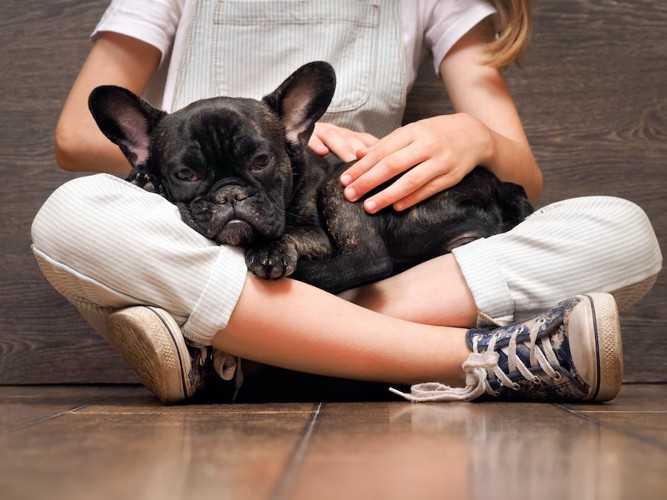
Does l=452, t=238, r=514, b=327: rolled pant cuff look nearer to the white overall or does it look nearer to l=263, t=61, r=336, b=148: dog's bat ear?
the white overall

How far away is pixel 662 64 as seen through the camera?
2.12 meters

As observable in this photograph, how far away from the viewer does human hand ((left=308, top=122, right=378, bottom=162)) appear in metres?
1.53

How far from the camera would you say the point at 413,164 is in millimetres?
1413

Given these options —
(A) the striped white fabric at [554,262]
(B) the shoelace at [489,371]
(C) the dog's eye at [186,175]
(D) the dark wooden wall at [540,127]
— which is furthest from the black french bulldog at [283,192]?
(D) the dark wooden wall at [540,127]

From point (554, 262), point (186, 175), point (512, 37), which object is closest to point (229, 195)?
point (186, 175)

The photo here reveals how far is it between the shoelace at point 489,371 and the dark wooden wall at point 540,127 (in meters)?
0.95

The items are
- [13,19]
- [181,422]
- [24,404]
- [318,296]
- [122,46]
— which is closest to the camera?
[181,422]

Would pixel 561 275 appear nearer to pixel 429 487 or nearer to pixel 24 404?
pixel 429 487

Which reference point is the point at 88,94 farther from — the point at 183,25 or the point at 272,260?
the point at 272,260

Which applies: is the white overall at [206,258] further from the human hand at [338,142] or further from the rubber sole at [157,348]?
the human hand at [338,142]

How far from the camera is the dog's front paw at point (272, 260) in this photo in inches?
49.1

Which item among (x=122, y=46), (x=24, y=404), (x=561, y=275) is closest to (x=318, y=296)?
(x=561, y=275)

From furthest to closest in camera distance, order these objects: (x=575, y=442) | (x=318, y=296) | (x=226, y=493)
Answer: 1. (x=318, y=296)
2. (x=575, y=442)
3. (x=226, y=493)

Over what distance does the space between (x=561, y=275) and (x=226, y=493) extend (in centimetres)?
88
